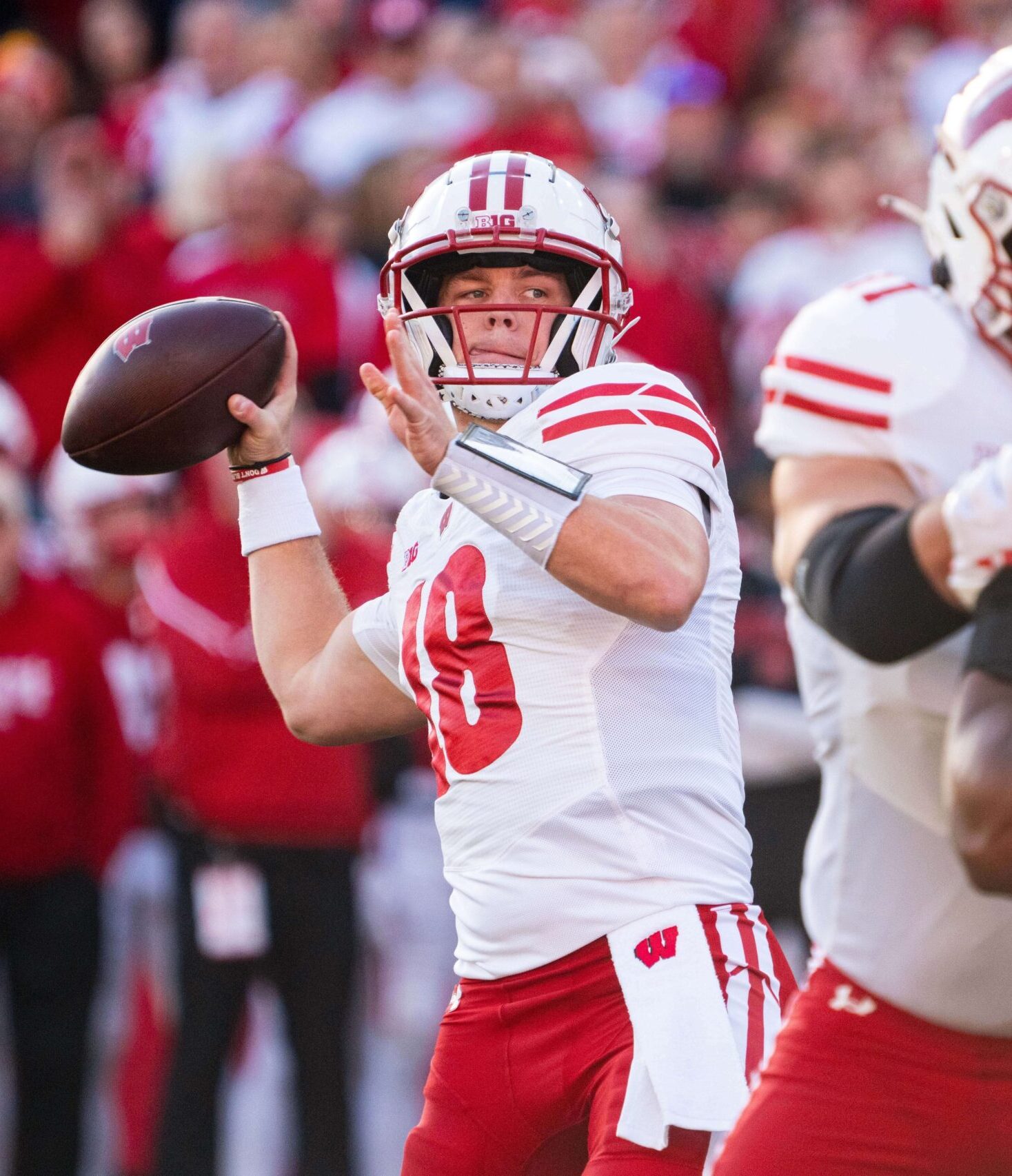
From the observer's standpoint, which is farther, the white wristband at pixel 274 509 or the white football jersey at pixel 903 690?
the white wristband at pixel 274 509

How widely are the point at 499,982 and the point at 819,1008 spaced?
19.8 inches

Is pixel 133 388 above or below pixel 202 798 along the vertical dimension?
above

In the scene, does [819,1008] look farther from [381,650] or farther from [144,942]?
[144,942]

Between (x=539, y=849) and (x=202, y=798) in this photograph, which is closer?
(x=539, y=849)

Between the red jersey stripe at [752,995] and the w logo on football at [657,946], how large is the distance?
0.38 feet

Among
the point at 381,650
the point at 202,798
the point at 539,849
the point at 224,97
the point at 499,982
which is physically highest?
the point at 224,97

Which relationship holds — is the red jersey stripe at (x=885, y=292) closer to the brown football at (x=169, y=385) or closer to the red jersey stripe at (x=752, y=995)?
the red jersey stripe at (x=752, y=995)

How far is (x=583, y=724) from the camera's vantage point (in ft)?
8.77

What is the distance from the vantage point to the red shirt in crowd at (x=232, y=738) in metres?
5.23

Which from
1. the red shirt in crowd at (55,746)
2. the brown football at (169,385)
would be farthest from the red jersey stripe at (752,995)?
the red shirt in crowd at (55,746)

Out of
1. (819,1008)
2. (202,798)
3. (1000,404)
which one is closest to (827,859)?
(819,1008)

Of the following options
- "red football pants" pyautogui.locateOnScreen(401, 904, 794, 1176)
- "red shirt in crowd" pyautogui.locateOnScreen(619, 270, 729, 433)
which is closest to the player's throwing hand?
"red football pants" pyautogui.locateOnScreen(401, 904, 794, 1176)

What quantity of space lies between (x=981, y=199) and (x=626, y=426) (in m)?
0.60

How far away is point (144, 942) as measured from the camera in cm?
597
